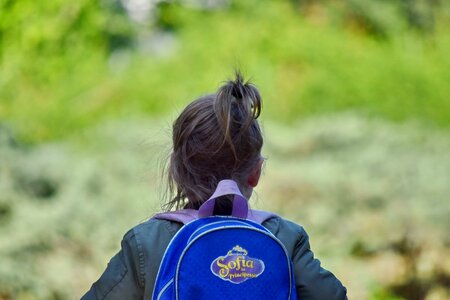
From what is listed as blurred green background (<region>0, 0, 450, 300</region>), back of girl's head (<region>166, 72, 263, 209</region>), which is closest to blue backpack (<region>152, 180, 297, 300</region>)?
back of girl's head (<region>166, 72, 263, 209</region>)

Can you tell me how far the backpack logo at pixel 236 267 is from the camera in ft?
8.20

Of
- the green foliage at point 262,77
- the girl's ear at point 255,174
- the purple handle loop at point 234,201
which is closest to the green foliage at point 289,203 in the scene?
the green foliage at point 262,77

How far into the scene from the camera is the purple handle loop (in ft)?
8.40

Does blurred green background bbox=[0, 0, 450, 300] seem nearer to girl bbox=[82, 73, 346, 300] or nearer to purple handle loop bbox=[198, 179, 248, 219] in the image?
girl bbox=[82, 73, 346, 300]

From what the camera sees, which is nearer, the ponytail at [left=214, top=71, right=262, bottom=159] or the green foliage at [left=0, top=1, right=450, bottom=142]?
the ponytail at [left=214, top=71, right=262, bottom=159]

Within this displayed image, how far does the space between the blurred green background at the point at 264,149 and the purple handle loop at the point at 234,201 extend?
0.29m

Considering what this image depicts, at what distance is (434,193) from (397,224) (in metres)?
0.56

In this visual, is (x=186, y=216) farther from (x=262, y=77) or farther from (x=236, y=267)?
(x=262, y=77)

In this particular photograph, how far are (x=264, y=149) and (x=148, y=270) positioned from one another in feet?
21.7

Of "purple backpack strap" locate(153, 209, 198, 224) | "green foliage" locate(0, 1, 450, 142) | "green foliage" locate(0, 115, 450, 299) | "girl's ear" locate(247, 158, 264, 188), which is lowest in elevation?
"purple backpack strap" locate(153, 209, 198, 224)

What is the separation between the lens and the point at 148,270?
2.58 metres

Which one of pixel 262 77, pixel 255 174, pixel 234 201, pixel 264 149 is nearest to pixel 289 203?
pixel 264 149

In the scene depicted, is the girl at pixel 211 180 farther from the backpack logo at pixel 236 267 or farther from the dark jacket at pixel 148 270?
the backpack logo at pixel 236 267

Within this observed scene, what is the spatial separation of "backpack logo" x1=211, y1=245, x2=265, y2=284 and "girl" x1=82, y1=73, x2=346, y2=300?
5.4 inches
